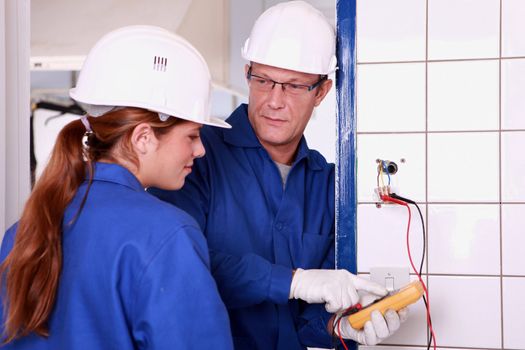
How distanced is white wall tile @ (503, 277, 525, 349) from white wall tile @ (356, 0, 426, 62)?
0.69m

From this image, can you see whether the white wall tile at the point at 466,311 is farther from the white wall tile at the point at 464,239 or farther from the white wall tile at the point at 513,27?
the white wall tile at the point at 513,27

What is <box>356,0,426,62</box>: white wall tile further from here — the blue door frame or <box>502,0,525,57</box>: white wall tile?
<box>502,0,525,57</box>: white wall tile

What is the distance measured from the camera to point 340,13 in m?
1.80

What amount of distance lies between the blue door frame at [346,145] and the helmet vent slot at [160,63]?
0.66m

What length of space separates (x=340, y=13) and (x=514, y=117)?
58cm

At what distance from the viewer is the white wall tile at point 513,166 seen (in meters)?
1.73

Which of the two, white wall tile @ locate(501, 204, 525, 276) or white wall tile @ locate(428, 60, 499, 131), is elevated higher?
white wall tile @ locate(428, 60, 499, 131)

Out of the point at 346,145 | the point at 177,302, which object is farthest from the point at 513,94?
the point at 177,302

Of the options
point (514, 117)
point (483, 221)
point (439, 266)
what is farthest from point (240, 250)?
point (514, 117)

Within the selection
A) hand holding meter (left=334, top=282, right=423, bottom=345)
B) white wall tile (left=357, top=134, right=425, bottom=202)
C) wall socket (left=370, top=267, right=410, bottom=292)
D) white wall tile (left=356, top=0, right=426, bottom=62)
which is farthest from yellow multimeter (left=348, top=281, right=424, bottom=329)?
white wall tile (left=356, top=0, right=426, bottom=62)

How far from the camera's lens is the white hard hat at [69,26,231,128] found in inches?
49.9

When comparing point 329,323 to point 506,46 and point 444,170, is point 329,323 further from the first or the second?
point 506,46

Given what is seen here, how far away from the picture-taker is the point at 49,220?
1.11 m

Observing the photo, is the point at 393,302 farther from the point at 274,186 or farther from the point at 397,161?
the point at 274,186
